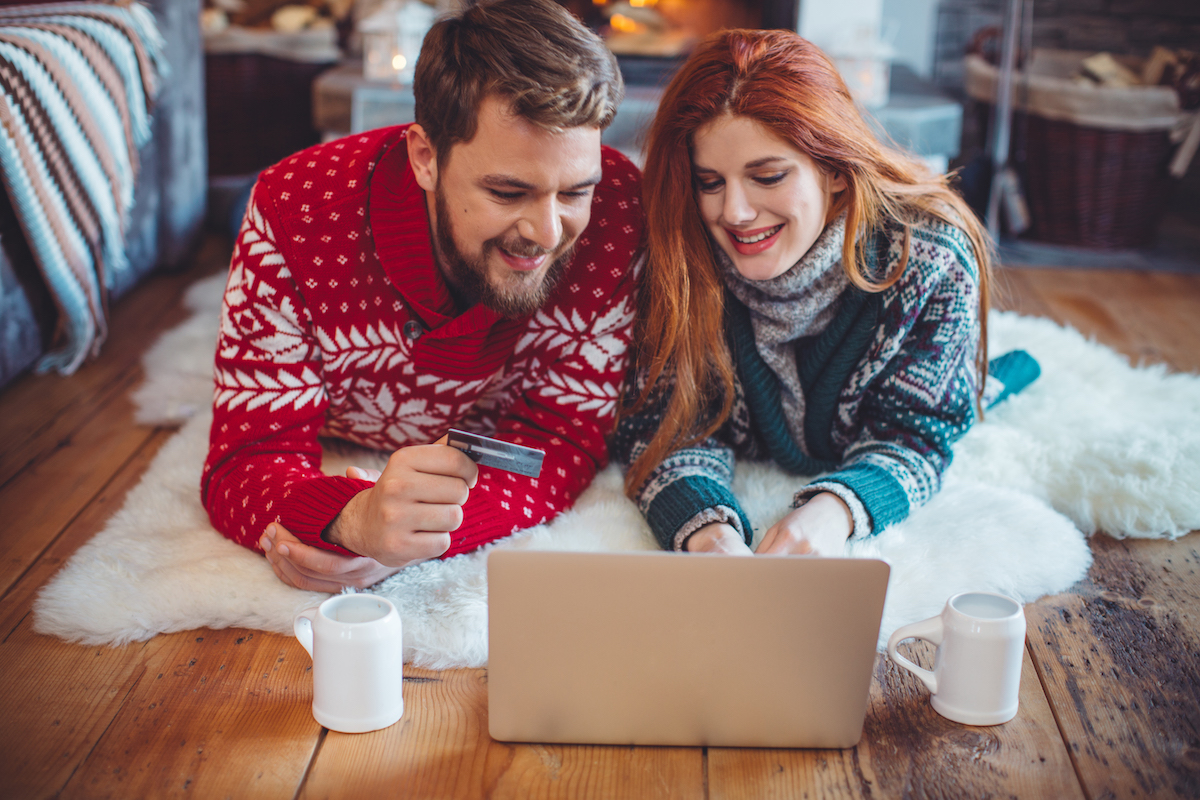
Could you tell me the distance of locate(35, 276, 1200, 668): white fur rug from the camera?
1.12 m

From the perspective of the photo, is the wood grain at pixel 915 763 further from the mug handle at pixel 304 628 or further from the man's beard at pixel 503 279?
the man's beard at pixel 503 279

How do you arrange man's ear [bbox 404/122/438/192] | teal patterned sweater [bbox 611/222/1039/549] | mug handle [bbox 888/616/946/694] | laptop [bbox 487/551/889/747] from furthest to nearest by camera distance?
teal patterned sweater [bbox 611/222/1039/549]
man's ear [bbox 404/122/438/192]
mug handle [bbox 888/616/946/694]
laptop [bbox 487/551/889/747]

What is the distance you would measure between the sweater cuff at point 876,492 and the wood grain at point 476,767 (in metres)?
0.43

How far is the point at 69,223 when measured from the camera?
1804 millimetres

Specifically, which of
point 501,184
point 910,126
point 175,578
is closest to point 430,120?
point 501,184

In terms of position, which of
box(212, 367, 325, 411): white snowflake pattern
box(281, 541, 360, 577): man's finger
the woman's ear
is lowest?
box(281, 541, 360, 577): man's finger

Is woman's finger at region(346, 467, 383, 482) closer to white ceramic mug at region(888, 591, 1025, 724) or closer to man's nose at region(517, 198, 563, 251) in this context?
man's nose at region(517, 198, 563, 251)

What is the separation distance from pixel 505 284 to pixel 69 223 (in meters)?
1.07

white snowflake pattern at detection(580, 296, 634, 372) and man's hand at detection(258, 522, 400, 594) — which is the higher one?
white snowflake pattern at detection(580, 296, 634, 372)

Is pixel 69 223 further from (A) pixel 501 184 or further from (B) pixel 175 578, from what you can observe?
(A) pixel 501 184

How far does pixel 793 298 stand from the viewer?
132 cm

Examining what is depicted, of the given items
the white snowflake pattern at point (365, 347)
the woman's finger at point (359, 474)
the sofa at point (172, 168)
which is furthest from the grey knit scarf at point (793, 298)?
the sofa at point (172, 168)

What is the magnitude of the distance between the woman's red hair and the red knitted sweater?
2.4 inches

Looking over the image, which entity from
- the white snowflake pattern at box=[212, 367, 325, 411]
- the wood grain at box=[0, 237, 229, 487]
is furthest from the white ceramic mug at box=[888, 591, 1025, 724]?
the wood grain at box=[0, 237, 229, 487]
